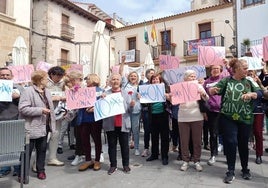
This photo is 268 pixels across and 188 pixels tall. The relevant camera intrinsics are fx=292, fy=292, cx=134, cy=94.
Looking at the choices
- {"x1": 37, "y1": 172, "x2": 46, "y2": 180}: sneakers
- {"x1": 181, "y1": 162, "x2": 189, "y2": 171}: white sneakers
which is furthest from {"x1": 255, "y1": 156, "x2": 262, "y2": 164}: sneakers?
{"x1": 37, "y1": 172, "x2": 46, "y2": 180}: sneakers

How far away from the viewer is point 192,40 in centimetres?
2053

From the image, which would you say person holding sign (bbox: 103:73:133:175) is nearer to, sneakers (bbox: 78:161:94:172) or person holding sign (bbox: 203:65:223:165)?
sneakers (bbox: 78:161:94:172)

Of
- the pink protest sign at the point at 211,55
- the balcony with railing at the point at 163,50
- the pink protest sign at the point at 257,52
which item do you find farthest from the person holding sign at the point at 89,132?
the balcony with railing at the point at 163,50

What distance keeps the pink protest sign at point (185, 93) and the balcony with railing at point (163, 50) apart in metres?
17.4

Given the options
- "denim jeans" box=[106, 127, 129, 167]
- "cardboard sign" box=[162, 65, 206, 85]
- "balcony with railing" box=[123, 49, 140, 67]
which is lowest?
"denim jeans" box=[106, 127, 129, 167]

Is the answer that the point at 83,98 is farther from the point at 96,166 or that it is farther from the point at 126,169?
the point at 126,169

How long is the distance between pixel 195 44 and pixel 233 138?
17236 millimetres

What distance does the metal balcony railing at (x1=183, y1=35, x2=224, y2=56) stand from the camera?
63.3ft

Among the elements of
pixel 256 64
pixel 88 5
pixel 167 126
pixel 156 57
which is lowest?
pixel 167 126

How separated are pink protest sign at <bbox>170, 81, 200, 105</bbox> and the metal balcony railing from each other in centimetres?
1603

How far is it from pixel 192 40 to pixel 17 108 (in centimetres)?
1787

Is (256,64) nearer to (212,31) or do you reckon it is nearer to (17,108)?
(17,108)

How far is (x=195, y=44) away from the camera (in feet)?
66.8

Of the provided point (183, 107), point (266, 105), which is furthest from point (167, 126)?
point (266, 105)
